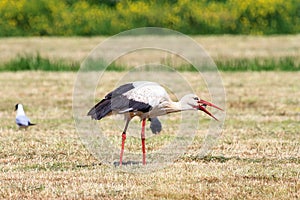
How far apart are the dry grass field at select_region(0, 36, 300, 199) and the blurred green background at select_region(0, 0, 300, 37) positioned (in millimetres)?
18548

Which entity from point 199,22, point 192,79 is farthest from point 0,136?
point 199,22

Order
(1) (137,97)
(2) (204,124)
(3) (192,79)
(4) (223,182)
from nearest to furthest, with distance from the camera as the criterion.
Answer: (4) (223,182) < (1) (137,97) < (2) (204,124) < (3) (192,79)

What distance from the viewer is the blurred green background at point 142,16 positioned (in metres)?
40.4

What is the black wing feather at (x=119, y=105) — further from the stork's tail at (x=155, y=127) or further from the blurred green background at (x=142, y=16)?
the blurred green background at (x=142, y=16)

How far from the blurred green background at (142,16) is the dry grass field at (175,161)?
60.9ft

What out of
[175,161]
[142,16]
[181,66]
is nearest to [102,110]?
[175,161]

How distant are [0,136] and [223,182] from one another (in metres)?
5.38

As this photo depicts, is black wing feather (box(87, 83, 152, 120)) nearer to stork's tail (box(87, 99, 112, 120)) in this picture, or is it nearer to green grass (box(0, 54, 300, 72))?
stork's tail (box(87, 99, 112, 120))

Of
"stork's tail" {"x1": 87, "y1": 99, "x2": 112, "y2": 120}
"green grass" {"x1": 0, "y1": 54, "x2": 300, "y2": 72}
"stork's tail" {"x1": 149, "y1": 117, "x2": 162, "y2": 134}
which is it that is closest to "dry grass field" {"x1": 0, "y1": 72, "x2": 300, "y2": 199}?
"stork's tail" {"x1": 87, "y1": 99, "x2": 112, "y2": 120}

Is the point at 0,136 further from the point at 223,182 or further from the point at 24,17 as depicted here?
the point at 24,17

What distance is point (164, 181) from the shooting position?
8.95 meters

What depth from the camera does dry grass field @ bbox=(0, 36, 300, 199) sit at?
8.39 m

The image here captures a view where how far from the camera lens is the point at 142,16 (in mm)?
39875

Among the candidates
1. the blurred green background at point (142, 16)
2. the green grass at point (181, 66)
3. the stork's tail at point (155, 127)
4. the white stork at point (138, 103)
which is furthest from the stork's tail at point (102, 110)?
the blurred green background at point (142, 16)
